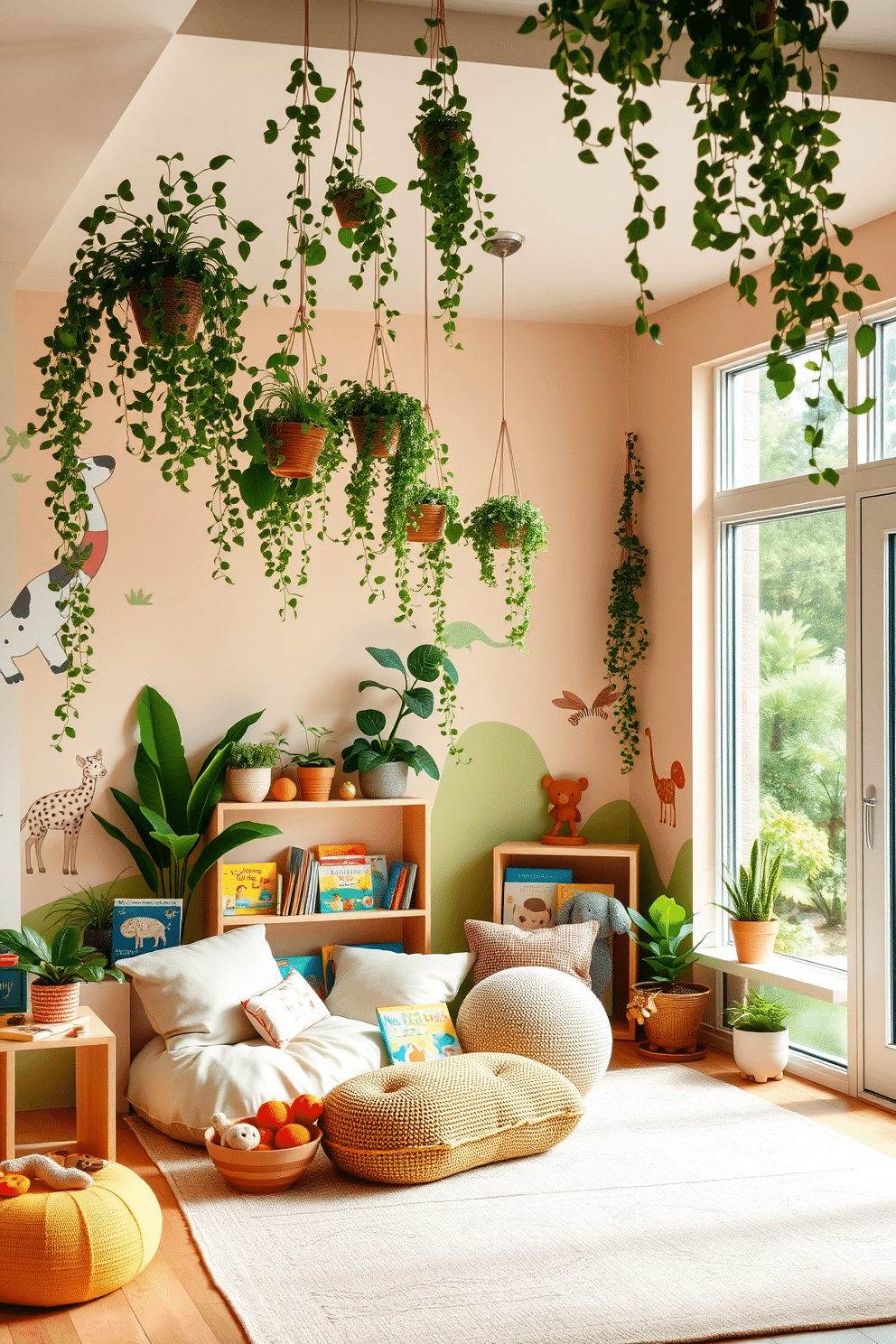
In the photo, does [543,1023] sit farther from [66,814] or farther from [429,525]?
→ [66,814]

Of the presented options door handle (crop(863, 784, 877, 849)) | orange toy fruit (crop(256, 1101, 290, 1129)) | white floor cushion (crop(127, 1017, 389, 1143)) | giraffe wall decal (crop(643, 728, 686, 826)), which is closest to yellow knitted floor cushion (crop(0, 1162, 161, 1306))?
orange toy fruit (crop(256, 1101, 290, 1129))

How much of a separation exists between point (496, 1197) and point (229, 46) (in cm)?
306

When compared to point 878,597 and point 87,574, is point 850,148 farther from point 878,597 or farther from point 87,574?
point 87,574

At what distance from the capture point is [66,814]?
477 centimetres

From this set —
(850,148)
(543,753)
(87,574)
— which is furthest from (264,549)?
(543,753)

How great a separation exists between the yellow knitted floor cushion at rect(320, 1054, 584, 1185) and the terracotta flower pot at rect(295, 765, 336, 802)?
4.71 feet

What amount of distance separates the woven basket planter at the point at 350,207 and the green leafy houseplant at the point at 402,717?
2623mm

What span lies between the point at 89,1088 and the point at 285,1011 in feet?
2.67

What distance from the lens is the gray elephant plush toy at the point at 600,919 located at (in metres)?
5.07

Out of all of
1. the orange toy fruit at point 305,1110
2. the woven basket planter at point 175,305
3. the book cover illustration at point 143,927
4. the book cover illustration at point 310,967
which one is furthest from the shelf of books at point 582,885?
the woven basket planter at point 175,305

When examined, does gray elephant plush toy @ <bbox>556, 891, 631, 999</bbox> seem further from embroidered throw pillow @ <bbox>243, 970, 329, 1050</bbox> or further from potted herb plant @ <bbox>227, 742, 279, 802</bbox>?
potted herb plant @ <bbox>227, 742, 279, 802</bbox>

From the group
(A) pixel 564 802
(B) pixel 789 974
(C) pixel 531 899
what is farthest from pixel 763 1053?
(A) pixel 564 802

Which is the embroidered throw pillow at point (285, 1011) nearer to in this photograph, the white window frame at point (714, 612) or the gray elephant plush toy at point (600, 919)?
the gray elephant plush toy at point (600, 919)

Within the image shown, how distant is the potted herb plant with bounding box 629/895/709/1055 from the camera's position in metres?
4.88
